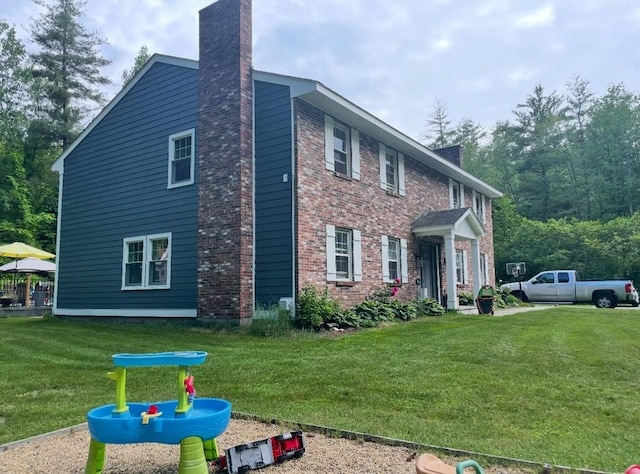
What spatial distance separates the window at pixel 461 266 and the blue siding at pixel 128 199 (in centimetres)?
1110

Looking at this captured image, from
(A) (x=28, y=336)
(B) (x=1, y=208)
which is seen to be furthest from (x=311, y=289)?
(B) (x=1, y=208)

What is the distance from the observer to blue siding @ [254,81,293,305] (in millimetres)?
10680

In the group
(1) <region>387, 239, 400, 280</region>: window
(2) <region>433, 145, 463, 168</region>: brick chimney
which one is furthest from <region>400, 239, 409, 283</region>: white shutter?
(2) <region>433, 145, 463, 168</region>: brick chimney

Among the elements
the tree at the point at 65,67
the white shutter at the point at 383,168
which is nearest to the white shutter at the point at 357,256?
the white shutter at the point at 383,168

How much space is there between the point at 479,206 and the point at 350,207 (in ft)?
40.3

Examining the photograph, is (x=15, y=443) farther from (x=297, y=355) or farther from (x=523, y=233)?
(x=523, y=233)

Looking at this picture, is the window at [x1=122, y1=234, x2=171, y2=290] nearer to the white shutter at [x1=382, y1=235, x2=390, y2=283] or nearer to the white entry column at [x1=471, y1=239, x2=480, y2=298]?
the white shutter at [x1=382, y1=235, x2=390, y2=283]

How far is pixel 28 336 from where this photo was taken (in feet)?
33.7

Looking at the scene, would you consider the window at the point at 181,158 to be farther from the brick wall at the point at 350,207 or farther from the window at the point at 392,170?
the window at the point at 392,170

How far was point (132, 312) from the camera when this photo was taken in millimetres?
13086

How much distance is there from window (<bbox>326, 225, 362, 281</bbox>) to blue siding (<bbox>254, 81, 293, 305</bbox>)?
Answer: 1.47 m

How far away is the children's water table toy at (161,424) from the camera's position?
2.64m

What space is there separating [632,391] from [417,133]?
4008 centimetres

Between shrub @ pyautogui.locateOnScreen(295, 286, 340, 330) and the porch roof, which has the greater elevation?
the porch roof
